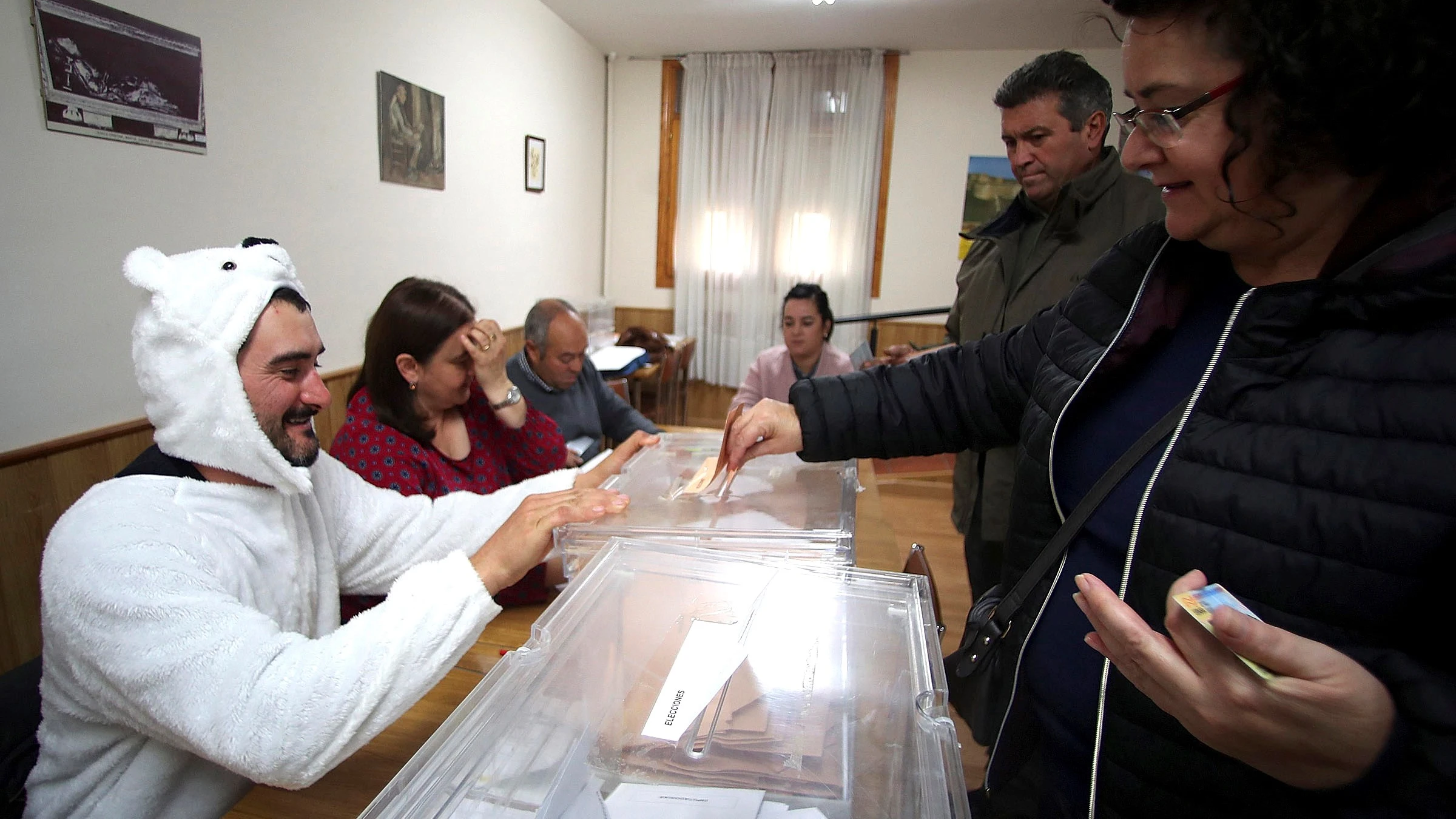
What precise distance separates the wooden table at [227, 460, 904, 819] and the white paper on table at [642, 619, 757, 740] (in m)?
0.31

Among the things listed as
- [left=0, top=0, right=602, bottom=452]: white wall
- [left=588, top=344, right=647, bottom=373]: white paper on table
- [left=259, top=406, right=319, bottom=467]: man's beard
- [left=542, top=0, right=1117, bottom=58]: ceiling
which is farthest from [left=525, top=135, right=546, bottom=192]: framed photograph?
[left=259, top=406, right=319, bottom=467]: man's beard

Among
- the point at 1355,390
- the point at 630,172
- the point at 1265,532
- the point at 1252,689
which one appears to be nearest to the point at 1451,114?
the point at 1355,390

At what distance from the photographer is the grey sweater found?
261 cm

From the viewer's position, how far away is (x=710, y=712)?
28.4 inches

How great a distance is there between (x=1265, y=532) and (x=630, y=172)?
5.64m

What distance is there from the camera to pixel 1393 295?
1.88ft

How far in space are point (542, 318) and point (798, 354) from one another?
1.21 meters

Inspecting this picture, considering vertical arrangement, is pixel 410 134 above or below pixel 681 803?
above

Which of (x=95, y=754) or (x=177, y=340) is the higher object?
(x=177, y=340)

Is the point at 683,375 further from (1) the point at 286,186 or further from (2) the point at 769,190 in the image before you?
(1) the point at 286,186

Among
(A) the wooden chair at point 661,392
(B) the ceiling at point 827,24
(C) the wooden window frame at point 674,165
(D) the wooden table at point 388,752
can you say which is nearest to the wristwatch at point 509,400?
(D) the wooden table at point 388,752

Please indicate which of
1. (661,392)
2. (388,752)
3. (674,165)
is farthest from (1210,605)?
(674,165)

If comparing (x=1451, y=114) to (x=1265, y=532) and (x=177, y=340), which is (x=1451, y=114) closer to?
(x=1265, y=532)

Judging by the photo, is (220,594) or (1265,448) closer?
(1265,448)
